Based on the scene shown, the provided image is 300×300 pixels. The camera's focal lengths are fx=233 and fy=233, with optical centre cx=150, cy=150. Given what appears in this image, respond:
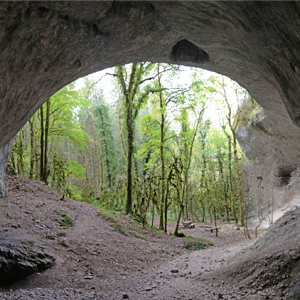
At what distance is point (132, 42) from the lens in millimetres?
5281

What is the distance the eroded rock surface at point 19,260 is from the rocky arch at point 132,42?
2193 millimetres

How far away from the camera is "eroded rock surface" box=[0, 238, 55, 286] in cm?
382

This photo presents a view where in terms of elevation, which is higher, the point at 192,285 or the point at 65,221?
the point at 65,221

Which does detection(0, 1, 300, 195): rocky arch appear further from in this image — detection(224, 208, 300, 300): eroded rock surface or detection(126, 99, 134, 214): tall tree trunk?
detection(126, 99, 134, 214): tall tree trunk

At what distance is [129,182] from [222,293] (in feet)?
24.6

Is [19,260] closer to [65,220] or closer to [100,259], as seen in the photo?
[100,259]

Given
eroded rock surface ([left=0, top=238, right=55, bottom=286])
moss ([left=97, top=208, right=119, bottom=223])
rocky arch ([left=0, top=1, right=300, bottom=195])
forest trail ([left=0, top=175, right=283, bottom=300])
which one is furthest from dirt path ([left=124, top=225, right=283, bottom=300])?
moss ([left=97, top=208, right=119, bottom=223])

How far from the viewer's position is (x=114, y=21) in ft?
14.5

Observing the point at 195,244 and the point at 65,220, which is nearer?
the point at 65,220

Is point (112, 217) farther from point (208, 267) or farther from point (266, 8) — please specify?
point (266, 8)

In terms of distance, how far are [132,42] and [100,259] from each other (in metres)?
5.25

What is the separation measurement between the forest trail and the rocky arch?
1.85m

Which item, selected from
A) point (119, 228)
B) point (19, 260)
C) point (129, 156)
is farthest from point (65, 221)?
point (129, 156)

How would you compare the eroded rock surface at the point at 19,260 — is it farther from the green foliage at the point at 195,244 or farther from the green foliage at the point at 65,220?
the green foliage at the point at 195,244
